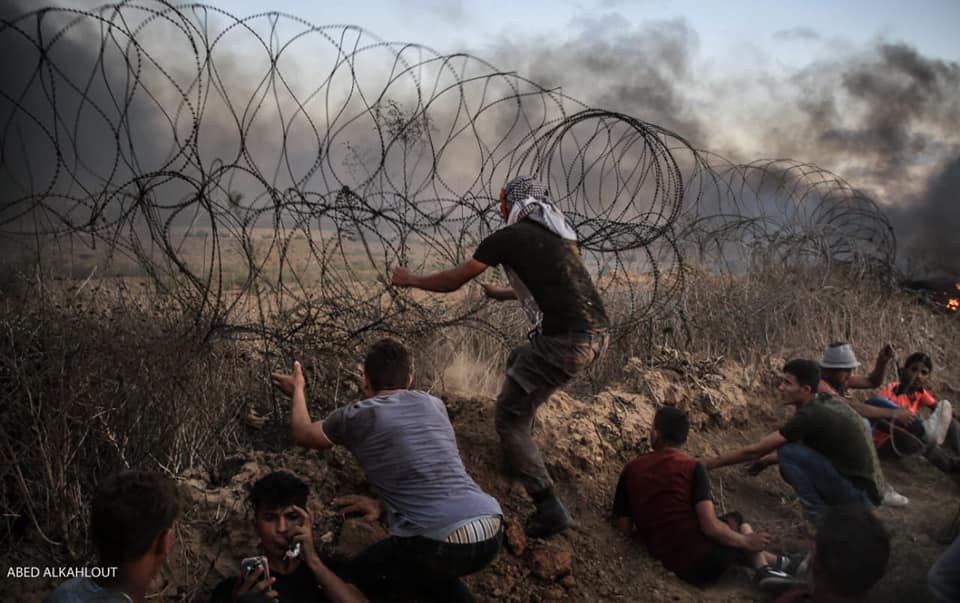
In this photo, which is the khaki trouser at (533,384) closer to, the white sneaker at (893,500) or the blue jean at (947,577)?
the blue jean at (947,577)

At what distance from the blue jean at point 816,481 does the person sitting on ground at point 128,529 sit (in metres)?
3.61

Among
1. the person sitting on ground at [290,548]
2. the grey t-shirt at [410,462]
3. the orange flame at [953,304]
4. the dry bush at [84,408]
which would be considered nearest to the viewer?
the person sitting on ground at [290,548]

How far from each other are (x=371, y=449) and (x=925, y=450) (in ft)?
16.4

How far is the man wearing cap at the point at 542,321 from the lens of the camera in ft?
12.6

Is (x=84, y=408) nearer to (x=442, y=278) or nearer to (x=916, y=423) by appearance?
(x=442, y=278)

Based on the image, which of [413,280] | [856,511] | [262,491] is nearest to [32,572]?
[262,491]

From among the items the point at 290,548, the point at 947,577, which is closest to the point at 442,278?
the point at 290,548

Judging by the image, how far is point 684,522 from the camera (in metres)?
3.81

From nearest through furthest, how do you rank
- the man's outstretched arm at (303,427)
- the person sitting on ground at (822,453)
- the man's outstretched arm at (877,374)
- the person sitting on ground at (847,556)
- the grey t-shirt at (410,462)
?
the person sitting on ground at (847,556) < the grey t-shirt at (410,462) < the man's outstretched arm at (303,427) < the person sitting on ground at (822,453) < the man's outstretched arm at (877,374)

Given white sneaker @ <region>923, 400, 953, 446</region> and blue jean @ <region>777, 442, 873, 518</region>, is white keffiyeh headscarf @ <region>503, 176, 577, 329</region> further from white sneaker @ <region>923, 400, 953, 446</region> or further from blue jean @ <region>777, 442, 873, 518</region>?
white sneaker @ <region>923, 400, 953, 446</region>

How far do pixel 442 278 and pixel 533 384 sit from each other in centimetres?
77

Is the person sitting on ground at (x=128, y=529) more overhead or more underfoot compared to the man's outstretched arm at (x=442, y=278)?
more underfoot

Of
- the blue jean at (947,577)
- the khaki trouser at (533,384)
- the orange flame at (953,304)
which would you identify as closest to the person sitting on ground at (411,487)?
the khaki trouser at (533,384)

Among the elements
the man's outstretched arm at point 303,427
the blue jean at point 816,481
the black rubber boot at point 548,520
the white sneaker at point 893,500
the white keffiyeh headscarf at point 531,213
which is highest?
the white keffiyeh headscarf at point 531,213
